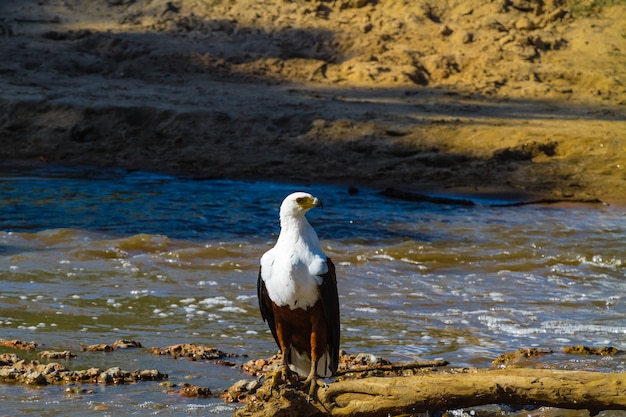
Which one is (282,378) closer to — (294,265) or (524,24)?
Answer: (294,265)

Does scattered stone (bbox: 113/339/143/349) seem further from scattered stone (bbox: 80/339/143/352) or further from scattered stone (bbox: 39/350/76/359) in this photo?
scattered stone (bbox: 39/350/76/359)

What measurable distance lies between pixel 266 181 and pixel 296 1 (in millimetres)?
4934

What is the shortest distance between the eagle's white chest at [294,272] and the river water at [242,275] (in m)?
1.06

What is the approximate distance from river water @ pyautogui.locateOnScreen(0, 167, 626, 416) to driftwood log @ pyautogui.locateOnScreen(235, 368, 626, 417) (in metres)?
0.93

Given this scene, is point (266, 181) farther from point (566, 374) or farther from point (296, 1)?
point (566, 374)

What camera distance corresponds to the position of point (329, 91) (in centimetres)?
1431

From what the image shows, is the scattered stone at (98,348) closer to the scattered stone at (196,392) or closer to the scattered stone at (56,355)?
the scattered stone at (56,355)

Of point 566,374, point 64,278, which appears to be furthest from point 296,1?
point 566,374

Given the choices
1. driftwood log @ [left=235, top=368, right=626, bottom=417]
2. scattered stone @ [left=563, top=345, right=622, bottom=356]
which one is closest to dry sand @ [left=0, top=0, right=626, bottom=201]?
scattered stone @ [left=563, top=345, right=622, bottom=356]

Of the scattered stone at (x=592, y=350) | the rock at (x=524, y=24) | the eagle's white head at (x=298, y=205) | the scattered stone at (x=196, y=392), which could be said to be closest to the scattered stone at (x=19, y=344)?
the scattered stone at (x=196, y=392)

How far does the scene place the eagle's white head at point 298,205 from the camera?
4.42 m

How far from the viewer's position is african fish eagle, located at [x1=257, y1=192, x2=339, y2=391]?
172 inches

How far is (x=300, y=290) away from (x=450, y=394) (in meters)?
0.71

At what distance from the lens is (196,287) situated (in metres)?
8.05
